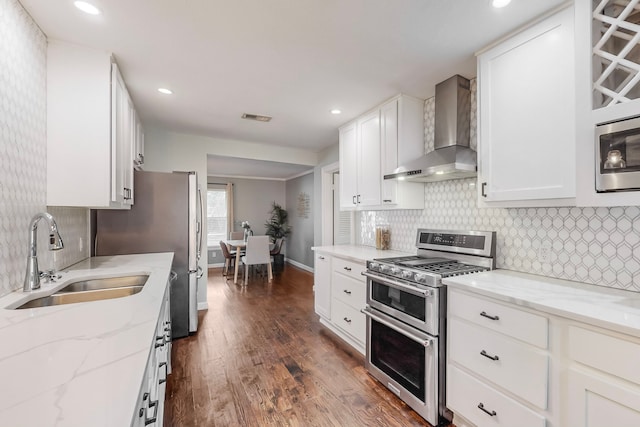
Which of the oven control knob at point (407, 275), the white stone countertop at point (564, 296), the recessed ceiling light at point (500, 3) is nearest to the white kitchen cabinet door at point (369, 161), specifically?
the oven control knob at point (407, 275)

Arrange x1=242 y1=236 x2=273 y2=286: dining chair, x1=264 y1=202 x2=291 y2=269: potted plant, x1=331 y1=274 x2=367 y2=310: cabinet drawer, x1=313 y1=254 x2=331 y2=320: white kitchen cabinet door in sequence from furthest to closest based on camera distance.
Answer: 1. x1=264 y1=202 x2=291 y2=269: potted plant
2. x1=242 y1=236 x2=273 y2=286: dining chair
3. x1=313 y1=254 x2=331 y2=320: white kitchen cabinet door
4. x1=331 y1=274 x2=367 y2=310: cabinet drawer

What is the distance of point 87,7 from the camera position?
1581 millimetres

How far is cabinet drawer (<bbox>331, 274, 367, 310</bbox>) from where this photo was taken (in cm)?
262

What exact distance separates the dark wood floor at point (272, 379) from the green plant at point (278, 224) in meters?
3.80

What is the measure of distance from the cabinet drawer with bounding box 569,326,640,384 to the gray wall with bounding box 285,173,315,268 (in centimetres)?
540

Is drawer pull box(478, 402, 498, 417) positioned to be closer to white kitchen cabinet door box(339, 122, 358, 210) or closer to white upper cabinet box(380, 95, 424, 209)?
white upper cabinet box(380, 95, 424, 209)

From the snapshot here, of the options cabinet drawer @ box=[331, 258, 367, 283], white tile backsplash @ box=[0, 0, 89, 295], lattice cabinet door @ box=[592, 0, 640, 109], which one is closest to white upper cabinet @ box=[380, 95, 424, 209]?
cabinet drawer @ box=[331, 258, 367, 283]

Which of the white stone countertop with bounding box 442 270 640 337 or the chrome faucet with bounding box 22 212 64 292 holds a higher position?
the chrome faucet with bounding box 22 212 64 292

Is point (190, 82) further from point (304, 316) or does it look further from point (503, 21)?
point (304, 316)

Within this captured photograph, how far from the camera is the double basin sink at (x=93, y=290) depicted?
1541mm

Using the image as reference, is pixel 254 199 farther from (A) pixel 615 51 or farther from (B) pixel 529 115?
(A) pixel 615 51

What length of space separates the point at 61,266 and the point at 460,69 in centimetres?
332

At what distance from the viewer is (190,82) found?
2.45 m

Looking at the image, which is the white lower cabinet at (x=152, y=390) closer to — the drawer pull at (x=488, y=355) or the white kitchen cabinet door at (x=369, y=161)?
the drawer pull at (x=488, y=355)
